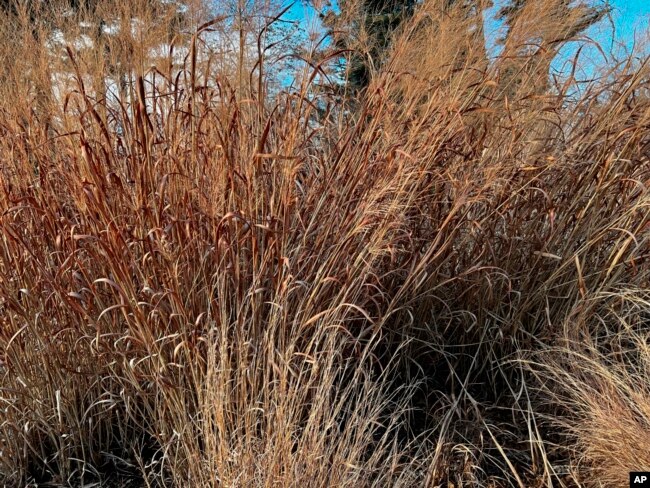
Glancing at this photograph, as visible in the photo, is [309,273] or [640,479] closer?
[640,479]

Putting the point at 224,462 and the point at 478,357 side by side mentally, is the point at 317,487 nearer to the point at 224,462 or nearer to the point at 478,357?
the point at 224,462

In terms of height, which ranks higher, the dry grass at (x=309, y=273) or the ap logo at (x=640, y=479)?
the dry grass at (x=309, y=273)

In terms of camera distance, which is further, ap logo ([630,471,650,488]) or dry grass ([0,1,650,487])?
dry grass ([0,1,650,487])

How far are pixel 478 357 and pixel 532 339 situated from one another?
8.5 inches

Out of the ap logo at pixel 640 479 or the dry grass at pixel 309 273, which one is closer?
the ap logo at pixel 640 479

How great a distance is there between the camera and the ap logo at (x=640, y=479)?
137 cm

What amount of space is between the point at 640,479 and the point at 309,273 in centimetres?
110

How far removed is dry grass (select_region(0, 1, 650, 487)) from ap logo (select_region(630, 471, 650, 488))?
0.13 ft

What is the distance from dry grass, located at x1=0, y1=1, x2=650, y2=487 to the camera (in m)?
1.48

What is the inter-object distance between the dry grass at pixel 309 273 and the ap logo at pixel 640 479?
39 millimetres

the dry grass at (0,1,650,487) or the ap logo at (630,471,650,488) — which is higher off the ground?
the dry grass at (0,1,650,487)

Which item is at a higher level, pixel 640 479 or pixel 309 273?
pixel 309 273

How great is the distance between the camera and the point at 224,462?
1.26 meters

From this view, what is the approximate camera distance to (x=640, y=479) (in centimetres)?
137
